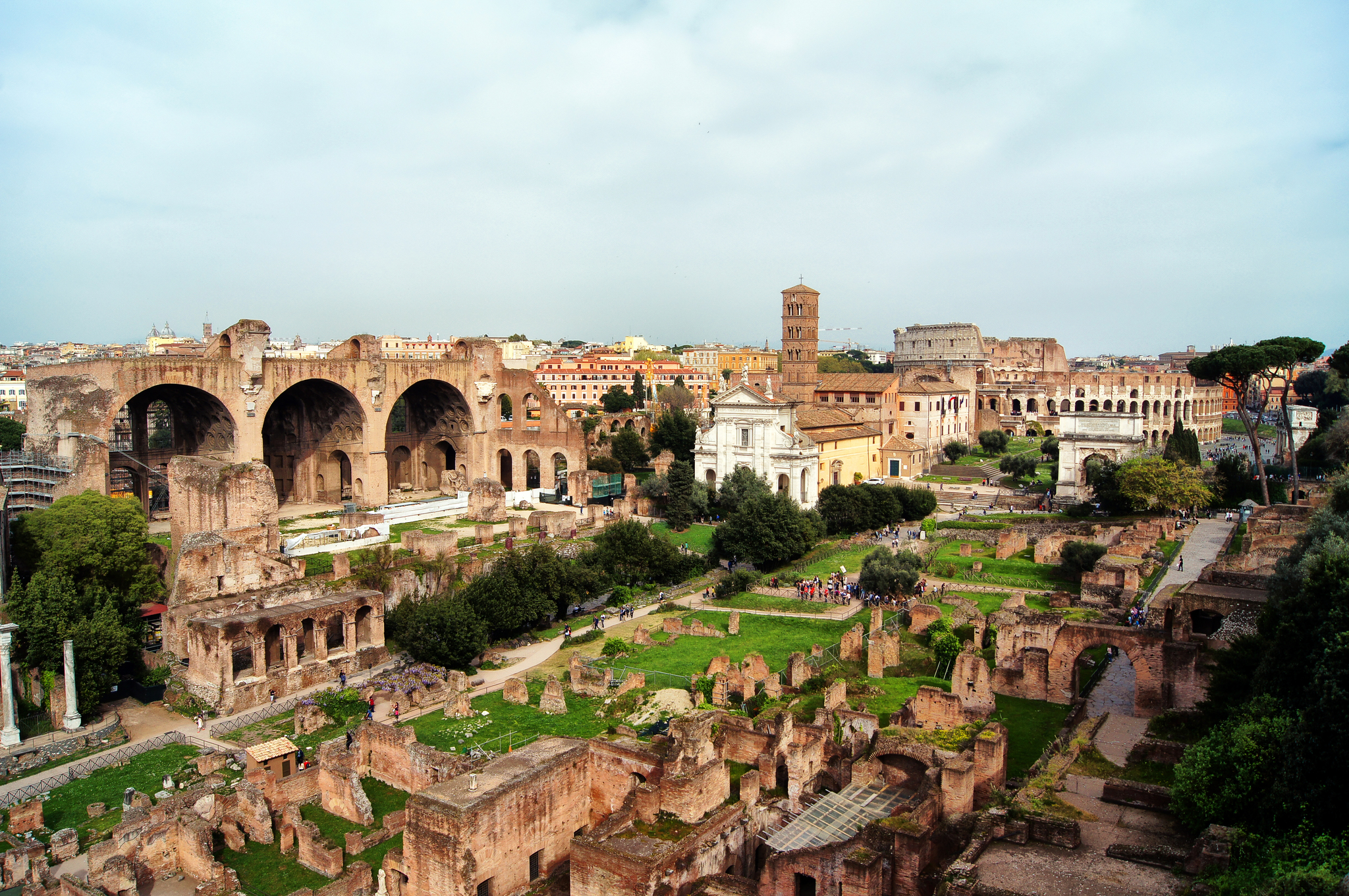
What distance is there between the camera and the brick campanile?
192 ft

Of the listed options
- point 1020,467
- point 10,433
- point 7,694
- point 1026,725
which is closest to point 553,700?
point 1026,725

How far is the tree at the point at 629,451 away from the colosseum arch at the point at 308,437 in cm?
2000

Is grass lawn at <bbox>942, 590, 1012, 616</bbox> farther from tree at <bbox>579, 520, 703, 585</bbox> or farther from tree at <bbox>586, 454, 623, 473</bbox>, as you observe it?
tree at <bbox>586, 454, 623, 473</bbox>

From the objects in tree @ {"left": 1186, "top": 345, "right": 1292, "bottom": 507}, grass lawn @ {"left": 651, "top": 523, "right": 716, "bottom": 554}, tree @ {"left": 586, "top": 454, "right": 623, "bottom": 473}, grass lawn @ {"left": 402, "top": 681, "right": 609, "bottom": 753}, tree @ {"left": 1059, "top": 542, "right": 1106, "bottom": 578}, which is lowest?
grass lawn @ {"left": 402, "top": 681, "right": 609, "bottom": 753}

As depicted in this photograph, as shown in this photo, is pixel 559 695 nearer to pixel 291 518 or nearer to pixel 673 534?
pixel 673 534

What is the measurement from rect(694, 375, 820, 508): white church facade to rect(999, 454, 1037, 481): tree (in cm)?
1321

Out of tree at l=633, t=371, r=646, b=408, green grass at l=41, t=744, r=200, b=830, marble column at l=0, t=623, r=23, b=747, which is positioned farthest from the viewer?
tree at l=633, t=371, r=646, b=408

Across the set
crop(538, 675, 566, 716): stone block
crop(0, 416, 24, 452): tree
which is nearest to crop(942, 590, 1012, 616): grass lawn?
crop(538, 675, 566, 716): stone block

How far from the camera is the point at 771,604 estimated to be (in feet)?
99.0

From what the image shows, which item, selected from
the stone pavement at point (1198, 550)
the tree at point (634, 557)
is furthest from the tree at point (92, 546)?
the stone pavement at point (1198, 550)

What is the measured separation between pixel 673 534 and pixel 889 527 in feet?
33.4

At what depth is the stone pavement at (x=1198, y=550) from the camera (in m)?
26.6

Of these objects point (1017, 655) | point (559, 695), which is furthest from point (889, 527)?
point (559, 695)

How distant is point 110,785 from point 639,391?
7114cm
